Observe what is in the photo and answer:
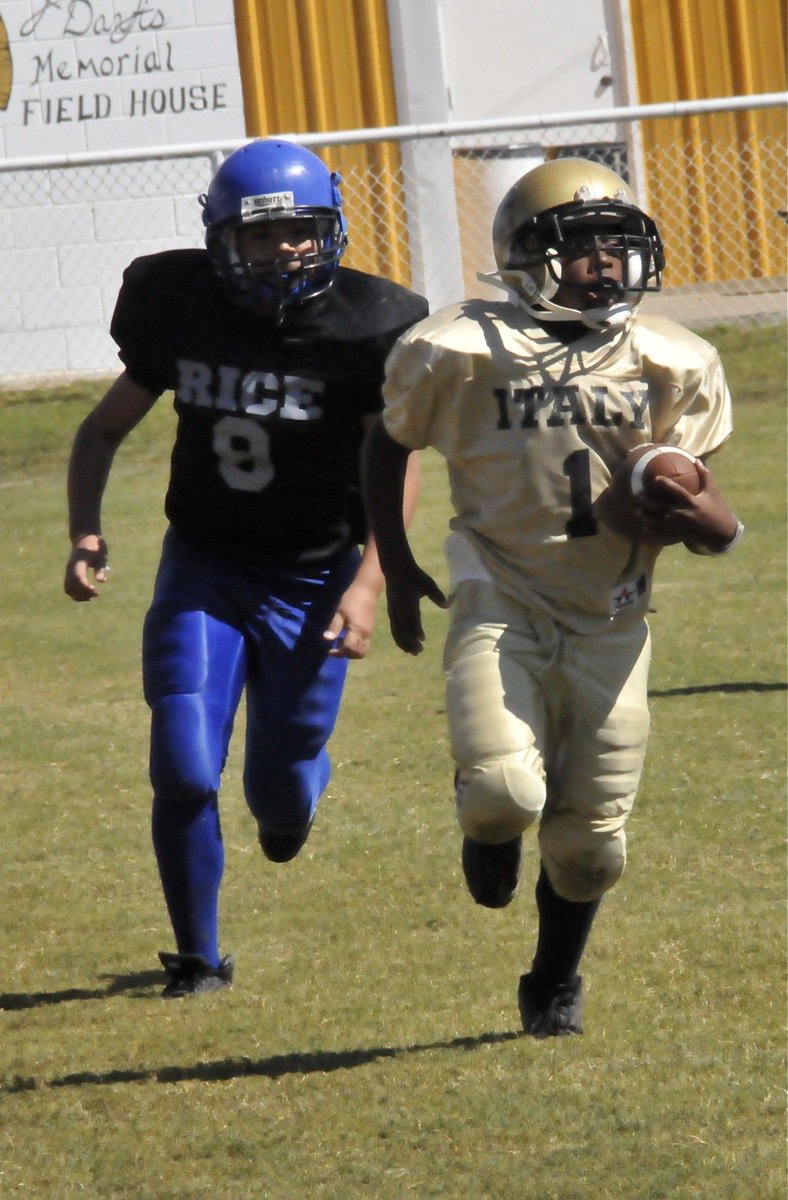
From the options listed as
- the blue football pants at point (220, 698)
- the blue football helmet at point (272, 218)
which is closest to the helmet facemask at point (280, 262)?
Answer: the blue football helmet at point (272, 218)

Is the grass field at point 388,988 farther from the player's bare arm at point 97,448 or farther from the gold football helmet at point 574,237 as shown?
the gold football helmet at point 574,237

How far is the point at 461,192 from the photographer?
13.1 m

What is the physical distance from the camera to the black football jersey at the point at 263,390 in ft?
12.7

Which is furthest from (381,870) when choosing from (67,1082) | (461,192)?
(461,192)

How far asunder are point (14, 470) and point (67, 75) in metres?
3.68

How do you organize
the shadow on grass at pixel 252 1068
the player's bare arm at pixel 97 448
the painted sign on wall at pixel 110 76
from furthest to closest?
the painted sign on wall at pixel 110 76 → the player's bare arm at pixel 97 448 → the shadow on grass at pixel 252 1068

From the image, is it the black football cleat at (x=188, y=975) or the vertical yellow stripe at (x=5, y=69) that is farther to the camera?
the vertical yellow stripe at (x=5, y=69)

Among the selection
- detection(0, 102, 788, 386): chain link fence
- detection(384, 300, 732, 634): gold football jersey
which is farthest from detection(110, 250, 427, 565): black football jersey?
detection(0, 102, 788, 386): chain link fence

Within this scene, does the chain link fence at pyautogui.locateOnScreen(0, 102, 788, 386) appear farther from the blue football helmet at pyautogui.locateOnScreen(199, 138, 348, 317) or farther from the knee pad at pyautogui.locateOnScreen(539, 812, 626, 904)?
the knee pad at pyautogui.locateOnScreen(539, 812, 626, 904)

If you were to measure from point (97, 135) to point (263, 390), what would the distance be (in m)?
10.1

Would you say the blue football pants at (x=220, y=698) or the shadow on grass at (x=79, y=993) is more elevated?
the blue football pants at (x=220, y=698)

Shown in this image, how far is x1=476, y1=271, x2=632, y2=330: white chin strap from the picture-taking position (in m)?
3.29

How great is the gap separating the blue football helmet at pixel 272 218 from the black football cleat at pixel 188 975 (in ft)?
4.62

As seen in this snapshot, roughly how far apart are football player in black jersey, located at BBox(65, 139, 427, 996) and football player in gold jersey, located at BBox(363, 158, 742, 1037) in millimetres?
489
